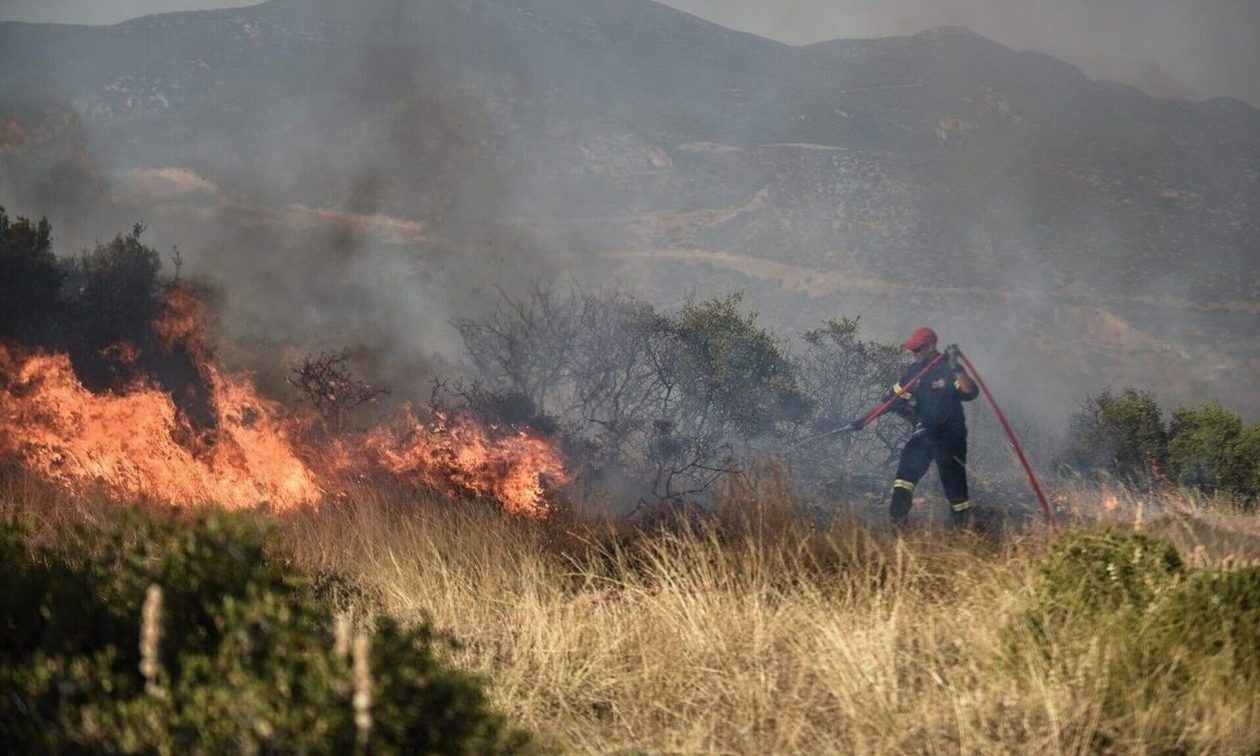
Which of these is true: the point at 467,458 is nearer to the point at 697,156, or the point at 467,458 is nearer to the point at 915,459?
the point at 915,459

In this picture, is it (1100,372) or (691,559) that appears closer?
(691,559)

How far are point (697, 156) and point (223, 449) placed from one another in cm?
5151

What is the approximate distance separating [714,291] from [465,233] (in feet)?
36.0

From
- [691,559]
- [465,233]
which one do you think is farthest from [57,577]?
[465,233]

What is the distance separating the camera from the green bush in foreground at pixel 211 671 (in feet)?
11.4

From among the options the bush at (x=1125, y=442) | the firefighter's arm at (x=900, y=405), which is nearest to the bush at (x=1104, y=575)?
the firefighter's arm at (x=900, y=405)

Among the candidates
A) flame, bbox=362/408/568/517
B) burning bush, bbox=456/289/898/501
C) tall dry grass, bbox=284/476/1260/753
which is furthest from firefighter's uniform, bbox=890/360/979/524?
flame, bbox=362/408/568/517

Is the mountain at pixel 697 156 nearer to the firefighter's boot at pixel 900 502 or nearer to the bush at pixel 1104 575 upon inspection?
the firefighter's boot at pixel 900 502

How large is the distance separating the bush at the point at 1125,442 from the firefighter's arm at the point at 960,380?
7546 mm

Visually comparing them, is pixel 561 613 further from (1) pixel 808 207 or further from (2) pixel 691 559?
(1) pixel 808 207

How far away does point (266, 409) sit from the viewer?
12273 millimetres

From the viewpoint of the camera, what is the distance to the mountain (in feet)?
153

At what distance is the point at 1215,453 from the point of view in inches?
727

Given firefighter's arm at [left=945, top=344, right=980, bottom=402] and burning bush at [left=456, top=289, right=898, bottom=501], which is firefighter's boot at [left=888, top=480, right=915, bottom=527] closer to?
firefighter's arm at [left=945, top=344, right=980, bottom=402]
